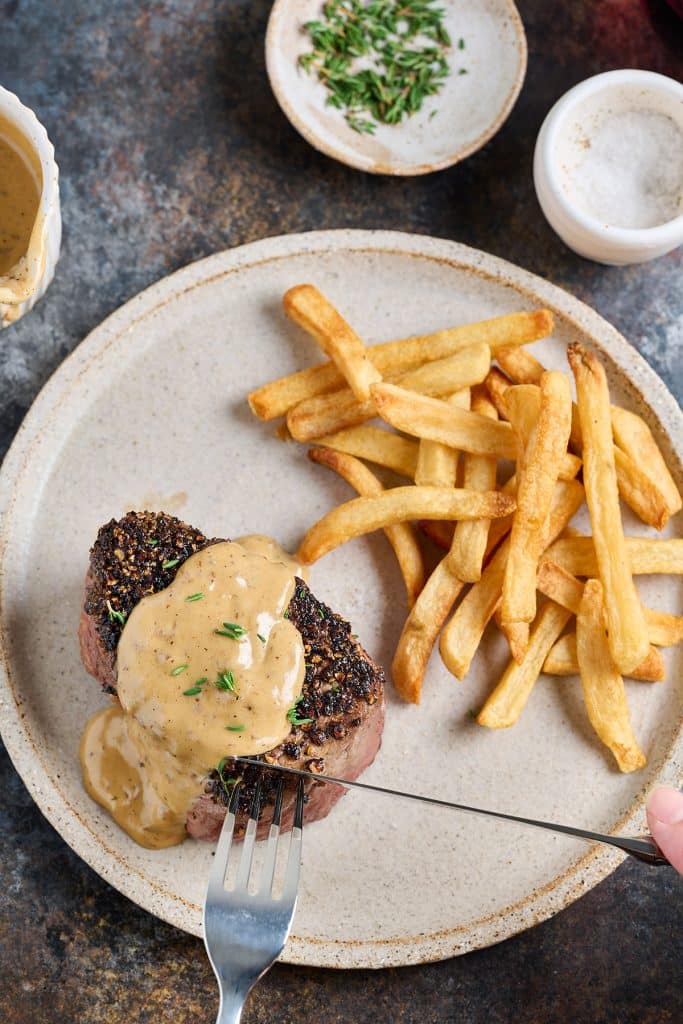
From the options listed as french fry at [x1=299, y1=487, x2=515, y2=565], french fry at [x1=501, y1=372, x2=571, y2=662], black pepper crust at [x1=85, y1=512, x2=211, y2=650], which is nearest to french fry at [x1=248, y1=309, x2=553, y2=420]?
french fry at [x1=501, y1=372, x2=571, y2=662]

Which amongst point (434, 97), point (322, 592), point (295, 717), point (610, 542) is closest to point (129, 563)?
point (295, 717)

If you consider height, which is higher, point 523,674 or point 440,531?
point 440,531

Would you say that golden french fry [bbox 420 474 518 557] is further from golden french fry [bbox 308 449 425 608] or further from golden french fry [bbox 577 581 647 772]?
golden french fry [bbox 577 581 647 772]

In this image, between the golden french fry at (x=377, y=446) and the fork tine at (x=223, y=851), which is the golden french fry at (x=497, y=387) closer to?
the golden french fry at (x=377, y=446)

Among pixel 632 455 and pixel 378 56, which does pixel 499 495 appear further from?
pixel 378 56

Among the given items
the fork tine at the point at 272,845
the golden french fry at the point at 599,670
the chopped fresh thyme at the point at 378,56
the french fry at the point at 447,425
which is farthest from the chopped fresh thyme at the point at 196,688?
the chopped fresh thyme at the point at 378,56

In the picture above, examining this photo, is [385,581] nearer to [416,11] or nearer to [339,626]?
[339,626]
